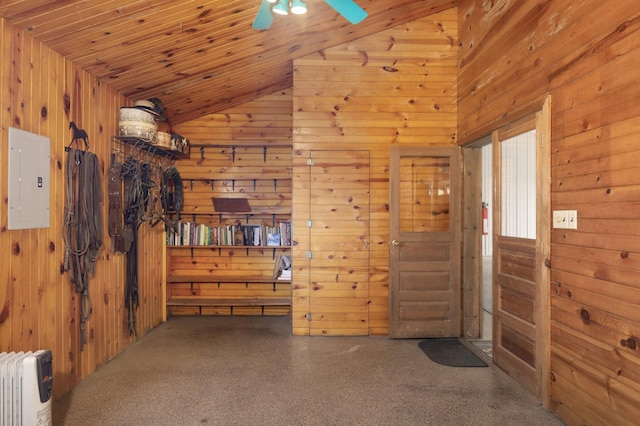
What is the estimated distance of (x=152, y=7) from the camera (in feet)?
8.21

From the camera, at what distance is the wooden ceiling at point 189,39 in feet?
7.88

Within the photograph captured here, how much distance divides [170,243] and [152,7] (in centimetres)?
311

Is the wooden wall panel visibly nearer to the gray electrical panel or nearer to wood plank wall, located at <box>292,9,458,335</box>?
wood plank wall, located at <box>292,9,458,335</box>

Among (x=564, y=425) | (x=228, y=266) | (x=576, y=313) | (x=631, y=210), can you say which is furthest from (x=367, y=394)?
(x=228, y=266)

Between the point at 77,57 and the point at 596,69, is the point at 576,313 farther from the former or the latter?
the point at 77,57

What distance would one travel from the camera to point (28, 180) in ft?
7.83

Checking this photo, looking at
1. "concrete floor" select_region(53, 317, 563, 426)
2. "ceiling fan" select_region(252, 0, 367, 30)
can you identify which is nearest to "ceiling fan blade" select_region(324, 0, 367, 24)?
"ceiling fan" select_region(252, 0, 367, 30)

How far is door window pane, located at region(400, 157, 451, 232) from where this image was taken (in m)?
4.04

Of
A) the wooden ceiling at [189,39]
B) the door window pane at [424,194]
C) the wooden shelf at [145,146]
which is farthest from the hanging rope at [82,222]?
the door window pane at [424,194]

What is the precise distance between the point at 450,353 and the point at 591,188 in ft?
6.94

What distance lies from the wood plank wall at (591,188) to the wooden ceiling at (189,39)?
5.59ft

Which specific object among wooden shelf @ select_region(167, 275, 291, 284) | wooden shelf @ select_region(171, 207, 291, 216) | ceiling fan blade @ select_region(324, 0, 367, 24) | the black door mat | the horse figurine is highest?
ceiling fan blade @ select_region(324, 0, 367, 24)

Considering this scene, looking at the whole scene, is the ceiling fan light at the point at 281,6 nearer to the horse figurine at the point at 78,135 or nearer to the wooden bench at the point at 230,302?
the horse figurine at the point at 78,135

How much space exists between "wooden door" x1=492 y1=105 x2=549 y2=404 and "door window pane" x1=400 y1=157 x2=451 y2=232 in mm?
806
